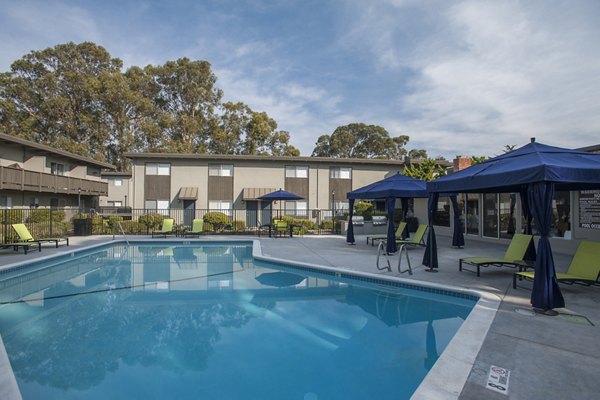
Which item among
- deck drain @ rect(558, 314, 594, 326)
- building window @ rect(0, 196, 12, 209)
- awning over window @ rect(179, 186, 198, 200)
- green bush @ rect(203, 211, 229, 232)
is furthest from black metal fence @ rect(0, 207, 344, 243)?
deck drain @ rect(558, 314, 594, 326)

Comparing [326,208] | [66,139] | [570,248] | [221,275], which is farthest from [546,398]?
[66,139]

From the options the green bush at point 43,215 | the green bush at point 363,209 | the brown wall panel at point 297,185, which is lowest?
the green bush at point 43,215

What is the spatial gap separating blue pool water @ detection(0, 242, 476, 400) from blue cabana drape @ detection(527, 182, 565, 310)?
1.37m

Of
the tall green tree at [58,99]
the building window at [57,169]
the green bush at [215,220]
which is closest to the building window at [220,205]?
the green bush at [215,220]

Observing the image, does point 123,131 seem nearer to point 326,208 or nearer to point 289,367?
point 326,208

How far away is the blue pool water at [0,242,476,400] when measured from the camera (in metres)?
4.17

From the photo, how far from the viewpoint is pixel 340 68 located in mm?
20516

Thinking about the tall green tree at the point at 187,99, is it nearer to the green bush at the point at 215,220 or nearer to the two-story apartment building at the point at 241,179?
the two-story apartment building at the point at 241,179

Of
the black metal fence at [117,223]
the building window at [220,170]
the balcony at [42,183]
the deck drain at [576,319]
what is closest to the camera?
the deck drain at [576,319]

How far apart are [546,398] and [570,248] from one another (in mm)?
11215

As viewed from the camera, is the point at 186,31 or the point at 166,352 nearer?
the point at 166,352

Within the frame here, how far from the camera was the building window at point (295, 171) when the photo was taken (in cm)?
2608

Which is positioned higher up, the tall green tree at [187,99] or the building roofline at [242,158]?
the tall green tree at [187,99]

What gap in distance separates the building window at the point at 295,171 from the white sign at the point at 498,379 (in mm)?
22882
